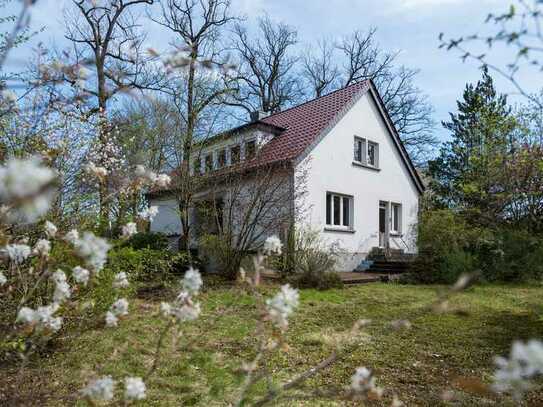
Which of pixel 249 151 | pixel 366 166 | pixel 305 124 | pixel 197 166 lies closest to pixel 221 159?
pixel 197 166

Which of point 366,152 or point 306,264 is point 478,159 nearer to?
point 366,152

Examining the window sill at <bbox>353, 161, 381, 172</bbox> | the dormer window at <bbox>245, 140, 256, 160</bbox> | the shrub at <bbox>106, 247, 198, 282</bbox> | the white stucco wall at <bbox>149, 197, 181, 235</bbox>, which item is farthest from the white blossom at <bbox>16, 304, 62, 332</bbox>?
the white stucco wall at <bbox>149, 197, 181, 235</bbox>

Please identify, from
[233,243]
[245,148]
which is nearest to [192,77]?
[245,148]

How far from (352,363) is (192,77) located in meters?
9.55

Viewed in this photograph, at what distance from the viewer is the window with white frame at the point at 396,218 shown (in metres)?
18.3

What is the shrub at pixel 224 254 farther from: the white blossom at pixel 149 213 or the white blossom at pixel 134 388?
the white blossom at pixel 134 388

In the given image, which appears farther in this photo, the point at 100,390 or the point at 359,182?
the point at 359,182

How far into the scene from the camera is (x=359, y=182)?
16.6m

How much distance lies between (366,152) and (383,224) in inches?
115

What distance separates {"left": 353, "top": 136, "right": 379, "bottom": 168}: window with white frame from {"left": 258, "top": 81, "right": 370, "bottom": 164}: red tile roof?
5.03 feet

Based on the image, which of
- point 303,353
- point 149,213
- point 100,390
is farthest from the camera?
point 303,353

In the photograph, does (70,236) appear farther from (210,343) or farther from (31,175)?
(210,343)

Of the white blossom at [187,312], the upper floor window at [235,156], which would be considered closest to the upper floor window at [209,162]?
the upper floor window at [235,156]

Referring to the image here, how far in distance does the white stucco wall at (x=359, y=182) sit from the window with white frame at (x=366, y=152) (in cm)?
19
